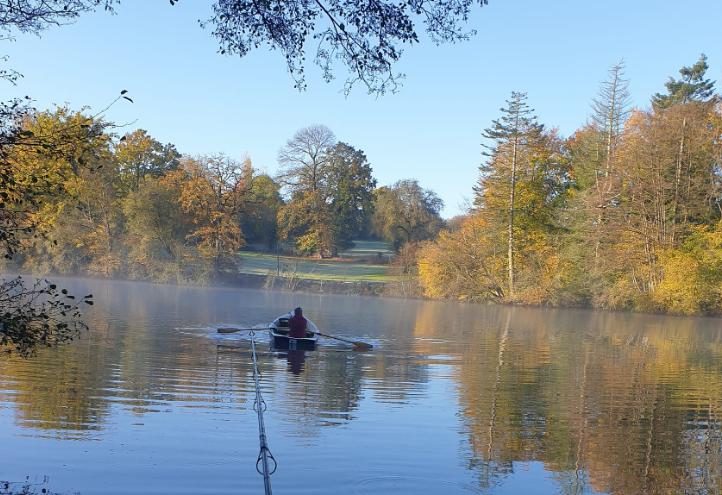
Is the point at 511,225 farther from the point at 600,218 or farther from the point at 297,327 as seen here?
the point at 297,327

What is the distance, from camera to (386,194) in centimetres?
7756

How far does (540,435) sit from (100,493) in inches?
251

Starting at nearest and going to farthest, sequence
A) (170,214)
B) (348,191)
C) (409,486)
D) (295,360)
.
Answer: (409,486), (295,360), (170,214), (348,191)

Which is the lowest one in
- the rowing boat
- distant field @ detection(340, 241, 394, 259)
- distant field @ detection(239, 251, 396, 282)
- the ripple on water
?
the ripple on water

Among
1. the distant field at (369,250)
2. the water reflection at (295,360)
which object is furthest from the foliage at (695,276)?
the water reflection at (295,360)

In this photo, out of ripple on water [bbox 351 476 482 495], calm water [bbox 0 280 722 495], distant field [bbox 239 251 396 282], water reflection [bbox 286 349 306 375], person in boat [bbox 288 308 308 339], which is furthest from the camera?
distant field [bbox 239 251 396 282]

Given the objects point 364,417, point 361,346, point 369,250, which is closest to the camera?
point 364,417

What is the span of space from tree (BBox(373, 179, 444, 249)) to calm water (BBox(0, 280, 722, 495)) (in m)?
47.6

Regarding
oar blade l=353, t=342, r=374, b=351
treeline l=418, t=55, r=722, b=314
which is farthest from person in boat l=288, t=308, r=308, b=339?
treeline l=418, t=55, r=722, b=314

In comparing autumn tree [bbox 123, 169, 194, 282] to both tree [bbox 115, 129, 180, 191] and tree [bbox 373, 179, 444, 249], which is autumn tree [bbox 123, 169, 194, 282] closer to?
tree [bbox 115, 129, 180, 191]

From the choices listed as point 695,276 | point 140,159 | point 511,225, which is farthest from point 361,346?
point 140,159

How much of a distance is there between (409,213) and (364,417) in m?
61.3

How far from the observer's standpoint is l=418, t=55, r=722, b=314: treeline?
44.5m

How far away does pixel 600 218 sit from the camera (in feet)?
155
